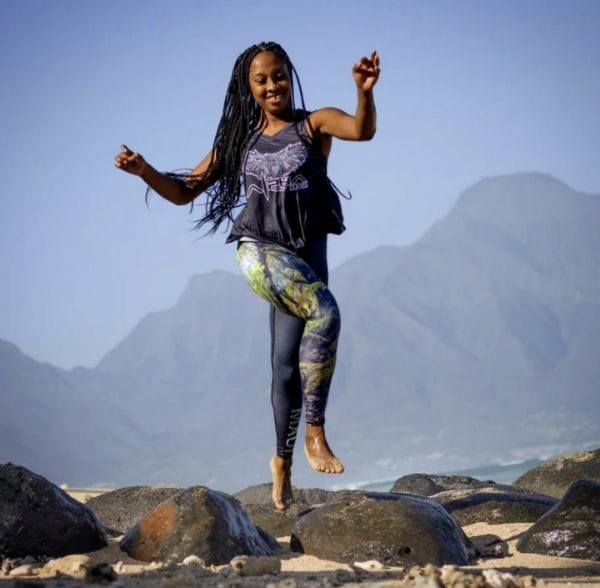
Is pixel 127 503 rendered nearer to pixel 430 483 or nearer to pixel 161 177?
pixel 430 483

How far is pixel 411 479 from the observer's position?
440 inches

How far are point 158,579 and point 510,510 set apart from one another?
3.99 meters

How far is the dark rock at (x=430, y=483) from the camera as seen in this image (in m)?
11.0

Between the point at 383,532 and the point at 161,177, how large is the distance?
269 cm

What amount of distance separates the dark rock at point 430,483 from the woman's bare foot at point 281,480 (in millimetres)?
4691

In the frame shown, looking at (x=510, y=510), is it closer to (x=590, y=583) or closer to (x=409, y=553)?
(x=409, y=553)

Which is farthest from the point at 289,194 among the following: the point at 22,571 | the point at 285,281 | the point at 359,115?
the point at 22,571

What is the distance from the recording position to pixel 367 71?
5.40 metres

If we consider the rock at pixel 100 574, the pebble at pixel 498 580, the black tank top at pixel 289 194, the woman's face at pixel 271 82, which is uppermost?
the woman's face at pixel 271 82

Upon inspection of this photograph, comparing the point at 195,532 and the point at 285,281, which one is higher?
the point at 285,281

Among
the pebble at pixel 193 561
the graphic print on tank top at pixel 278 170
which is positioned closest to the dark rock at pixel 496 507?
the pebble at pixel 193 561

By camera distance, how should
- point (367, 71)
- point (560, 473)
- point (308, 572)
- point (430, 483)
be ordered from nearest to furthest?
point (367, 71) → point (308, 572) → point (430, 483) → point (560, 473)

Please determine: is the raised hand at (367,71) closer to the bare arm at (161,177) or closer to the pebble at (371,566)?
the bare arm at (161,177)

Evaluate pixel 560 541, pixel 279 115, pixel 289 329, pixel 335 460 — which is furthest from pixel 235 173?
pixel 560 541
